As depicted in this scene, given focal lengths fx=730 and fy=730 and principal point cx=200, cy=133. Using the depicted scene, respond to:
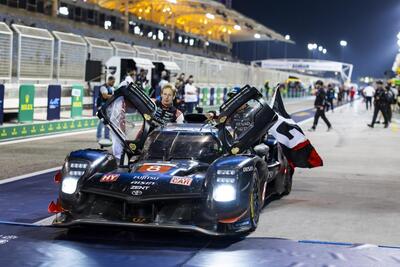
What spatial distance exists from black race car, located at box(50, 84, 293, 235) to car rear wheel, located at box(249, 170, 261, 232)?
0.03 ft

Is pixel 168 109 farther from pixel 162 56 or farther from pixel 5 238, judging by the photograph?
pixel 162 56

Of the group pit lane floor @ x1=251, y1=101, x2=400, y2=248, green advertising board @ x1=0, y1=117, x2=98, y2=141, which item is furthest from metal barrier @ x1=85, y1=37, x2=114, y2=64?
pit lane floor @ x1=251, y1=101, x2=400, y2=248

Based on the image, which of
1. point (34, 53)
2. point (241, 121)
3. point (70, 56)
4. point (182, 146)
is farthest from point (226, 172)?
point (70, 56)

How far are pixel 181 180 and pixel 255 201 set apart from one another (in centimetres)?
95

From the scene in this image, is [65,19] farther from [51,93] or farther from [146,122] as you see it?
[146,122]

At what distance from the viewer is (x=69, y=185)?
7121 millimetres

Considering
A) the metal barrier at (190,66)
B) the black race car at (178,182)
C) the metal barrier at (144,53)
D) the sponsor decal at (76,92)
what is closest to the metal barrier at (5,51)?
the sponsor decal at (76,92)

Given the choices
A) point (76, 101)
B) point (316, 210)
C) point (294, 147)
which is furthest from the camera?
point (76, 101)

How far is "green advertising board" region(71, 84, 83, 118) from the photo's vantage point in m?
22.0

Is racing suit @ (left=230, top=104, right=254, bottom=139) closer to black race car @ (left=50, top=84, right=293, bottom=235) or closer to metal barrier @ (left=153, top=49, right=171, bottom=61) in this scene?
black race car @ (left=50, top=84, right=293, bottom=235)

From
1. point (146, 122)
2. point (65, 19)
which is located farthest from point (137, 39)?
point (146, 122)

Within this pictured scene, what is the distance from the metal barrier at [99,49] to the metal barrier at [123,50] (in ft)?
1.46

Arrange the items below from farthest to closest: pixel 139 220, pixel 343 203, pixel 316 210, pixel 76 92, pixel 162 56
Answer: pixel 162 56 → pixel 76 92 → pixel 343 203 → pixel 316 210 → pixel 139 220

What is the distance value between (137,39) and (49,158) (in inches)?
1322
